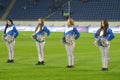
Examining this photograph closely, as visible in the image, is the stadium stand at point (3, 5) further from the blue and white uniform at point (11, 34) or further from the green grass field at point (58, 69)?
the blue and white uniform at point (11, 34)

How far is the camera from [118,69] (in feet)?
66.0

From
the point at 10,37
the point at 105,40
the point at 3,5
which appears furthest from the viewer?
the point at 3,5

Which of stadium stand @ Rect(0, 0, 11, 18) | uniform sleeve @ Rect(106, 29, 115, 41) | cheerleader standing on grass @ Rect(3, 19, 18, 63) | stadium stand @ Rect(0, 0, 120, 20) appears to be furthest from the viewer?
stadium stand @ Rect(0, 0, 11, 18)

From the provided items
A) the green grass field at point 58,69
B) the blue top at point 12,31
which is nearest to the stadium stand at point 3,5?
the green grass field at point 58,69

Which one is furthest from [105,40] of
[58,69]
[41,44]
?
[41,44]

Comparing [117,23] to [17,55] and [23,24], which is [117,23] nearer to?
[23,24]

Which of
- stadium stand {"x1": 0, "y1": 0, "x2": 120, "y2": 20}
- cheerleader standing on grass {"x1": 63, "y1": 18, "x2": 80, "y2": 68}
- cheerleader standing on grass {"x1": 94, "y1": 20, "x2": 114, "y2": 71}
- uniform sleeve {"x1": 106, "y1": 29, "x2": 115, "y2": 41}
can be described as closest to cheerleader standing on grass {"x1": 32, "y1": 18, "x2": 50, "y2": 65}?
cheerleader standing on grass {"x1": 63, "y1": 18, "x2": 80, "y2": 68}

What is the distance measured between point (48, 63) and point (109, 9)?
134ft

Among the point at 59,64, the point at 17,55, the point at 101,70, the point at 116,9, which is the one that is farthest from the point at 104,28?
the point at 116,9

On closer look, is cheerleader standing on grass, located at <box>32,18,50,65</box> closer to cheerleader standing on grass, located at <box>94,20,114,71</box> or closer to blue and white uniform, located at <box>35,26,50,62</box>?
blue and white uniform, located at <box>35,26,50,62</box>

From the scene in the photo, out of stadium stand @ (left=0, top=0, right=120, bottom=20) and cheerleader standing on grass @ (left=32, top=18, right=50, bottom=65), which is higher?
stadium stand @ (left=0, top=0, right=120, bottom=20)

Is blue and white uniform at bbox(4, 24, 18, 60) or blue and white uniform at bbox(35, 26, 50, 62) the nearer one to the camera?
blue and white uniform at bbox(35, 26, 50, 62)

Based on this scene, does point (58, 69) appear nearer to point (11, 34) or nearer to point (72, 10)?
point (11, 34)

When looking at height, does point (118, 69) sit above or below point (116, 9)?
below
